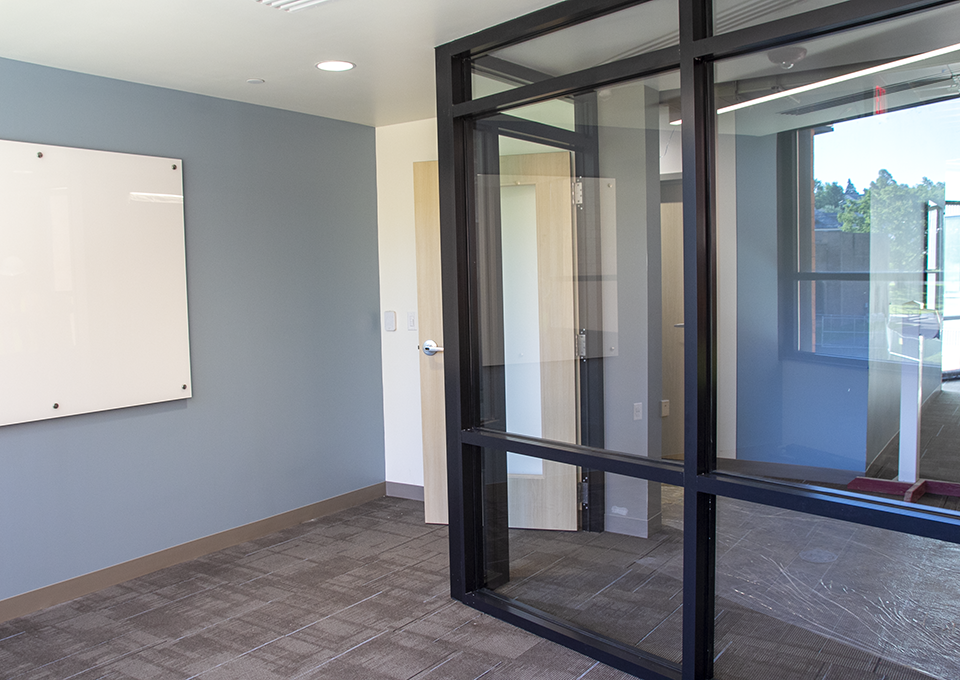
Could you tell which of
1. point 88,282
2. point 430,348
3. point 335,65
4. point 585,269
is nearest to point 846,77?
point 585,269

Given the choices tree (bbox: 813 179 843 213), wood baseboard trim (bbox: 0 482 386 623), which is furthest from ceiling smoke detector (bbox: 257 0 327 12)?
wood baseboard trim (bbox: 0 482 386 623)

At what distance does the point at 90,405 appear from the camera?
10.5 feet

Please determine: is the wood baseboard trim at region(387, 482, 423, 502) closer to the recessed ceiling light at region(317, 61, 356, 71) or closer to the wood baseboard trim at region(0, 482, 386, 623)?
the wood baseboard trim at region(0, 482, 386, 623)

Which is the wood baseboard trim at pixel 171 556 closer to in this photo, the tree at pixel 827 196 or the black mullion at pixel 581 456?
the black mullion at pixel 581 456

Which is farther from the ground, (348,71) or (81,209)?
(348,71)

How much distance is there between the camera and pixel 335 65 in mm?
3168

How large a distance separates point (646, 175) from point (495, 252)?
0.75 m

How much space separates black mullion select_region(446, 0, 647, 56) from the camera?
94.4 inches

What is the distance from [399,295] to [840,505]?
306 centimetres

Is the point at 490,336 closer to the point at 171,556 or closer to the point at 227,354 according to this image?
the point at 227,354

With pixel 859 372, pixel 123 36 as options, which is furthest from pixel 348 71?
pixel 859 372

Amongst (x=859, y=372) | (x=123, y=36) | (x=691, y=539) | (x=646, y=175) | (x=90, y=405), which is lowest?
(x=691, y=539)

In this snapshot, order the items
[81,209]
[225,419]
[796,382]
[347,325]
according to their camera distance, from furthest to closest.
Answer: [347,325] < [225,419] < [81,209] < [796,382]

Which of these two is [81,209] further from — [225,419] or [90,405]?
[225,419]
